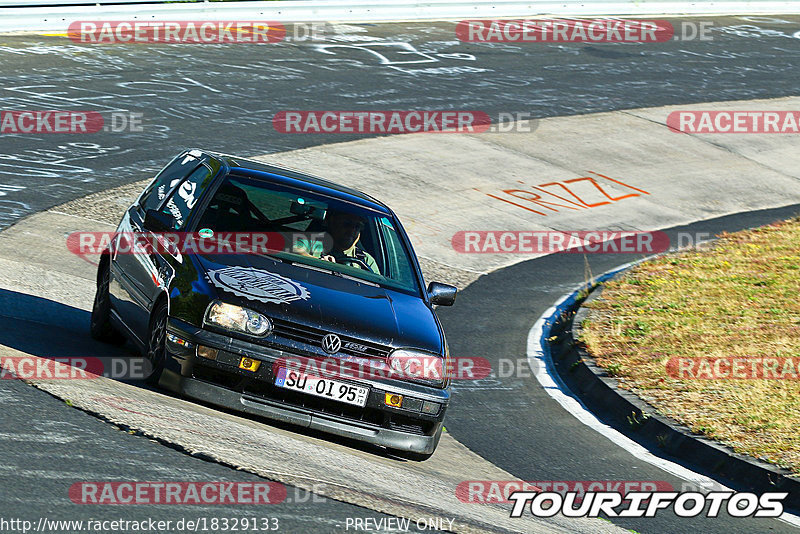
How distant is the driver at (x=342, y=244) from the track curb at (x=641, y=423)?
2.58 m

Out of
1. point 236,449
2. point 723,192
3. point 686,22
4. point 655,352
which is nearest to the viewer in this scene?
point 236,449

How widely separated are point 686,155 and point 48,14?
39.6 ft

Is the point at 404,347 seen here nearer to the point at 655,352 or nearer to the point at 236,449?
the point at 236,449

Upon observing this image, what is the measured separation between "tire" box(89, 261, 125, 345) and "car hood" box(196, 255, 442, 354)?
148 centimetres

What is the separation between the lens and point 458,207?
15523 millimetres

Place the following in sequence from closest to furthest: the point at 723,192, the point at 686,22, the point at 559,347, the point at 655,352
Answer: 1. the point at 655,352
2. the point at 559,347
3. the point at 723,192
4. the point at 686,22

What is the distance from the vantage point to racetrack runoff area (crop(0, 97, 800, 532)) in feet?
20.7

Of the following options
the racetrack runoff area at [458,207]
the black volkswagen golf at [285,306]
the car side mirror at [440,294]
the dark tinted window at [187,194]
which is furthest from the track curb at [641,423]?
the dark tinted window at [187,194]

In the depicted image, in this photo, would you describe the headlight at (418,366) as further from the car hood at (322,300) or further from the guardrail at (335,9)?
the guardrail at (335,9)

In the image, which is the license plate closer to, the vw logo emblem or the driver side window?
the vw logo emblem

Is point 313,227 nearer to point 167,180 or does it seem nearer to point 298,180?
point 298,180

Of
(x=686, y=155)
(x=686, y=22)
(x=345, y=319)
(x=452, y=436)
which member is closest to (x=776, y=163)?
(x=686, y=155)

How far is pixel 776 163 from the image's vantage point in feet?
65.7

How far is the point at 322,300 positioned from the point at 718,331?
17.6ft
